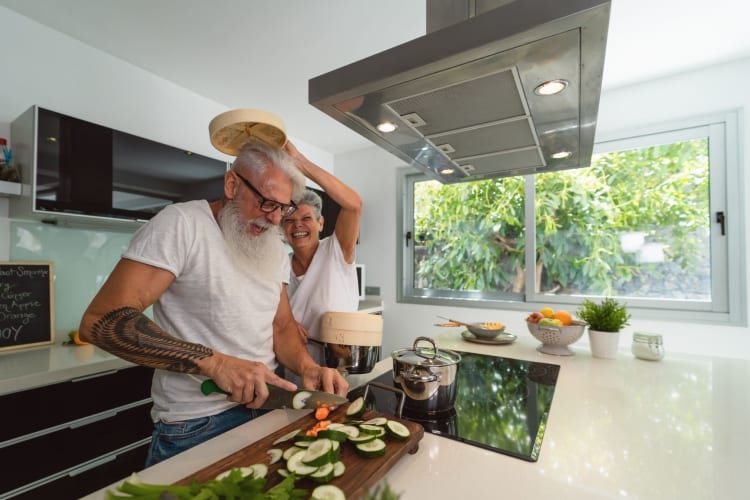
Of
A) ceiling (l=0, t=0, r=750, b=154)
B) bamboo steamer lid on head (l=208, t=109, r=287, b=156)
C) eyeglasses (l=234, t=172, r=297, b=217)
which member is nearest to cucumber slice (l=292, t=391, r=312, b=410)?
eyeglasses (l=234, t=172, r=297, b=217)

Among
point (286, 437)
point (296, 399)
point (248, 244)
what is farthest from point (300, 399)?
point (248, 244)

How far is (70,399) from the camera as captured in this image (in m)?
1.39

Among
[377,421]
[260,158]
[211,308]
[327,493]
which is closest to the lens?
[327,493]

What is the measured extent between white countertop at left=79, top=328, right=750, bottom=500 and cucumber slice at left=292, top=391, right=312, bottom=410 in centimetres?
6

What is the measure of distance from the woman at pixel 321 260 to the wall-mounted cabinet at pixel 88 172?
1070 mm

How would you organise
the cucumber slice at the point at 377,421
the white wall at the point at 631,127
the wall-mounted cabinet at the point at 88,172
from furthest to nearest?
1. the white wall at the point at 631,127
2. the wall-mounted cabinet at the point at 88,172
3. the cucumber slice at the point at 377,421

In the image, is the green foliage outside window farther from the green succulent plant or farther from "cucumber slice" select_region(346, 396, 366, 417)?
"cucumber slice" select_region(346, 396, 366, 417)

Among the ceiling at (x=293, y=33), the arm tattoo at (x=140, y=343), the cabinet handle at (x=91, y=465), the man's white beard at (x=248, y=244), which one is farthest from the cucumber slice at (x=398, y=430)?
the ceiling at (x=293, y=33)

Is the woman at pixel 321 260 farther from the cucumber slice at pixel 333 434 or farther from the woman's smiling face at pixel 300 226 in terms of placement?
the cucumber slice at pixel 333 434

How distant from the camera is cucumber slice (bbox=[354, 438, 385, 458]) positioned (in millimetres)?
625

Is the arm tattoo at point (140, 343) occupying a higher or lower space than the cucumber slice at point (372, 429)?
higher

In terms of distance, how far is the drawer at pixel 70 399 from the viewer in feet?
4.09

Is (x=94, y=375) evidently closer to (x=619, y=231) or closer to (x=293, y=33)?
(x=293, y=33)

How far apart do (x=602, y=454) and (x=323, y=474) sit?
0.58 meters
